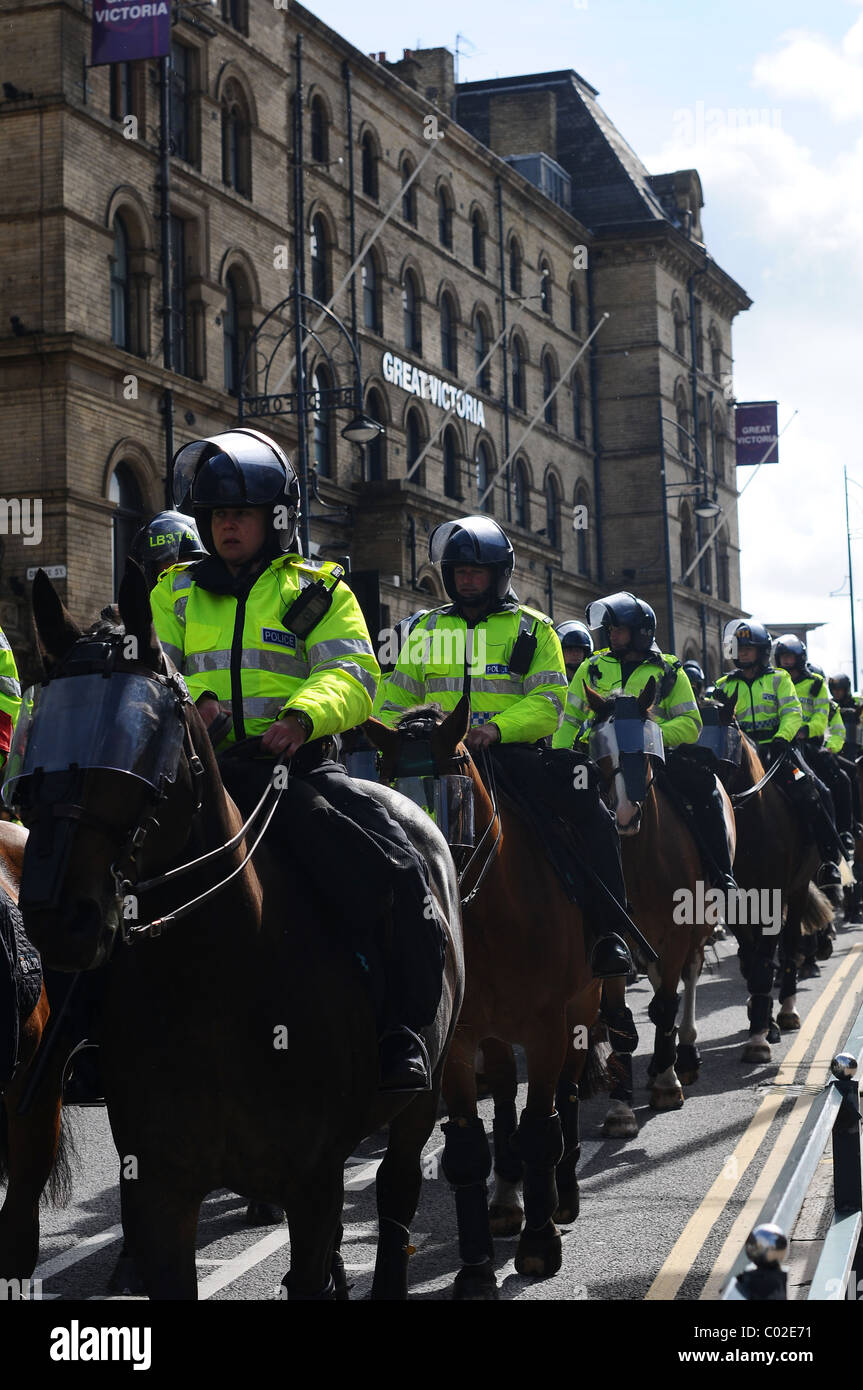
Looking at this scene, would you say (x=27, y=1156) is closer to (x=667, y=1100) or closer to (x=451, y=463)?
(x=667, y=1100)

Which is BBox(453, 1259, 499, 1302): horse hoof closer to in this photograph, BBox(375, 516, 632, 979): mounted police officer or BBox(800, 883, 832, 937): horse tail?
BBox(375, 516, 632, 979): mounted police officer

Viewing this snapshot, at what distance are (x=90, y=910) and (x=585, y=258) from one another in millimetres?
56859

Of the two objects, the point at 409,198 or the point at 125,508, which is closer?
the point at 125,508

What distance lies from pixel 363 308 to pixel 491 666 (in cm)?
3533

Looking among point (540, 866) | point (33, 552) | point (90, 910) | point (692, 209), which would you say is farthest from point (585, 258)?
point (90, 910)

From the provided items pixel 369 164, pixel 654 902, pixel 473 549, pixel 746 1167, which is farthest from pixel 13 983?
pixel 369 164

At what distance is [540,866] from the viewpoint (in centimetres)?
734

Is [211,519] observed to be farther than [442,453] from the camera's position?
No

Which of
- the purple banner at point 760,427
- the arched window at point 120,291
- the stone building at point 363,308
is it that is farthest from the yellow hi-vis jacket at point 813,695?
the purple banner at point 760,427

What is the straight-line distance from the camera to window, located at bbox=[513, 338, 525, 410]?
5238 centimetres

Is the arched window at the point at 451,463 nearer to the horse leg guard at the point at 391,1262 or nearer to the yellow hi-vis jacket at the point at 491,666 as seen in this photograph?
the yellow hi-vis jacket at the point at 491,666

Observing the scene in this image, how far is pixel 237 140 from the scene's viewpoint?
3591 centimetres
